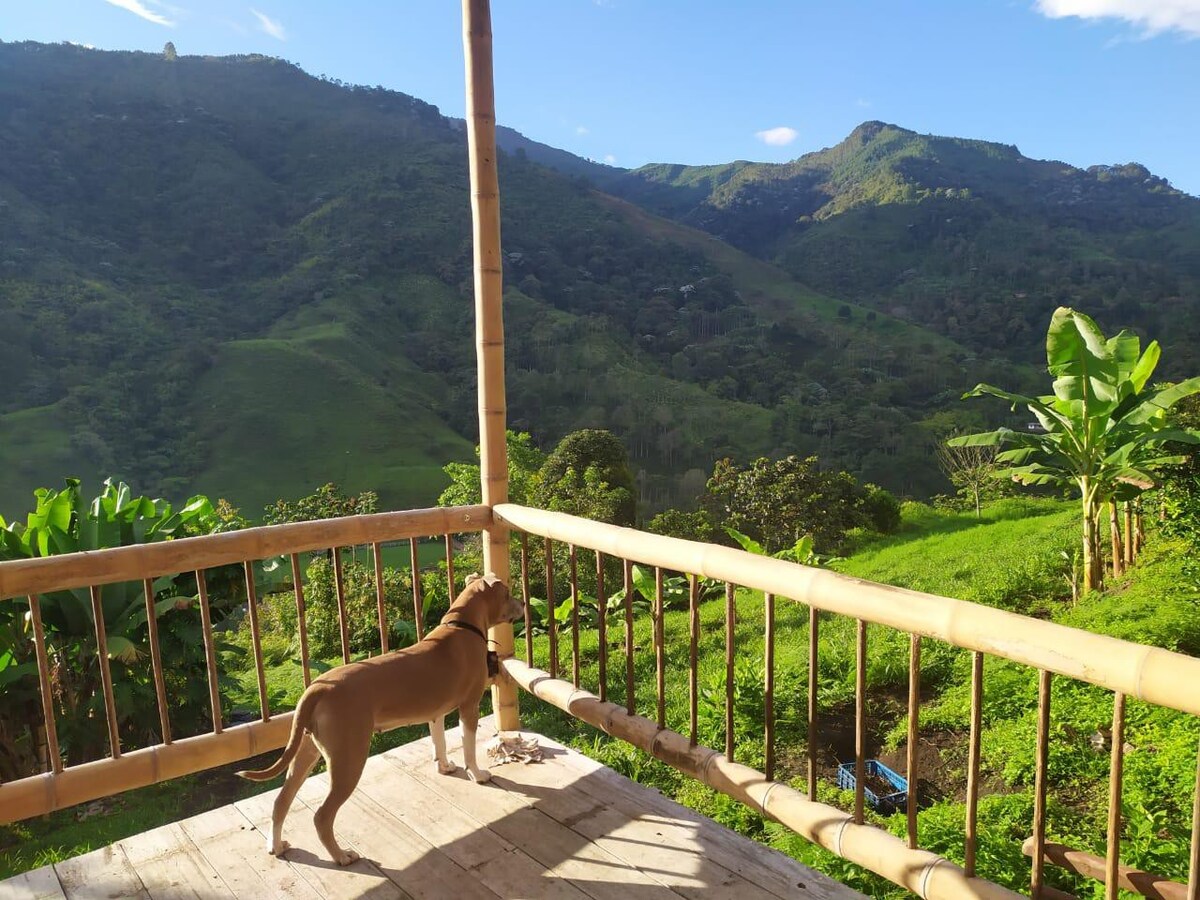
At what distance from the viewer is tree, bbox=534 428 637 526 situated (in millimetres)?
10234

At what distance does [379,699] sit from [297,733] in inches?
6.7

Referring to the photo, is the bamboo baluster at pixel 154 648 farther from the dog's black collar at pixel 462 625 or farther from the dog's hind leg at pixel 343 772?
the dog's black collar at pixel 462 625

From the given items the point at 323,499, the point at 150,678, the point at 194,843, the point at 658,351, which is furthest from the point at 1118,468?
the point at 658,351

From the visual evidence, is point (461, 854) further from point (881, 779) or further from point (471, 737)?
point (881, 779)

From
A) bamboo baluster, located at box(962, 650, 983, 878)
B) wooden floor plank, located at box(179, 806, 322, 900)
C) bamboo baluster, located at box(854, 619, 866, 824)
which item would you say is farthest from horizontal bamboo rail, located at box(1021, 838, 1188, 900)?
wooden floor plank, located at box(179, 806, 322, 900)

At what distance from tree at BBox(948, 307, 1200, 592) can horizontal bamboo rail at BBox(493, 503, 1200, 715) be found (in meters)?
3.24

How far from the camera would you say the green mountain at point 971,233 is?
32.1m

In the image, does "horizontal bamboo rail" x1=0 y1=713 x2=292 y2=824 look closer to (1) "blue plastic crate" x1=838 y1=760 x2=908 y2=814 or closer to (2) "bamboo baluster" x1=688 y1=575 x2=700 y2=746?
(2) "bamboo baluster" x1=688 y1=575 x2=700 y2=746

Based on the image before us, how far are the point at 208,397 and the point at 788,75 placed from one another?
74.8ft

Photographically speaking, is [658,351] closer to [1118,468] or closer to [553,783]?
[1118,468]

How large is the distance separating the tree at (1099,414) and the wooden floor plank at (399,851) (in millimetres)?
3782

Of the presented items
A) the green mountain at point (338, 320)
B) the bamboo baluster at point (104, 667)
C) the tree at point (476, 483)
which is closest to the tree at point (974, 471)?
the tree at point (476, 483)

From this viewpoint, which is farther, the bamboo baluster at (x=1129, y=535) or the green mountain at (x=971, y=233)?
the green mountain at (x=971, y=233)

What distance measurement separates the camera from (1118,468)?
4.41 meters
